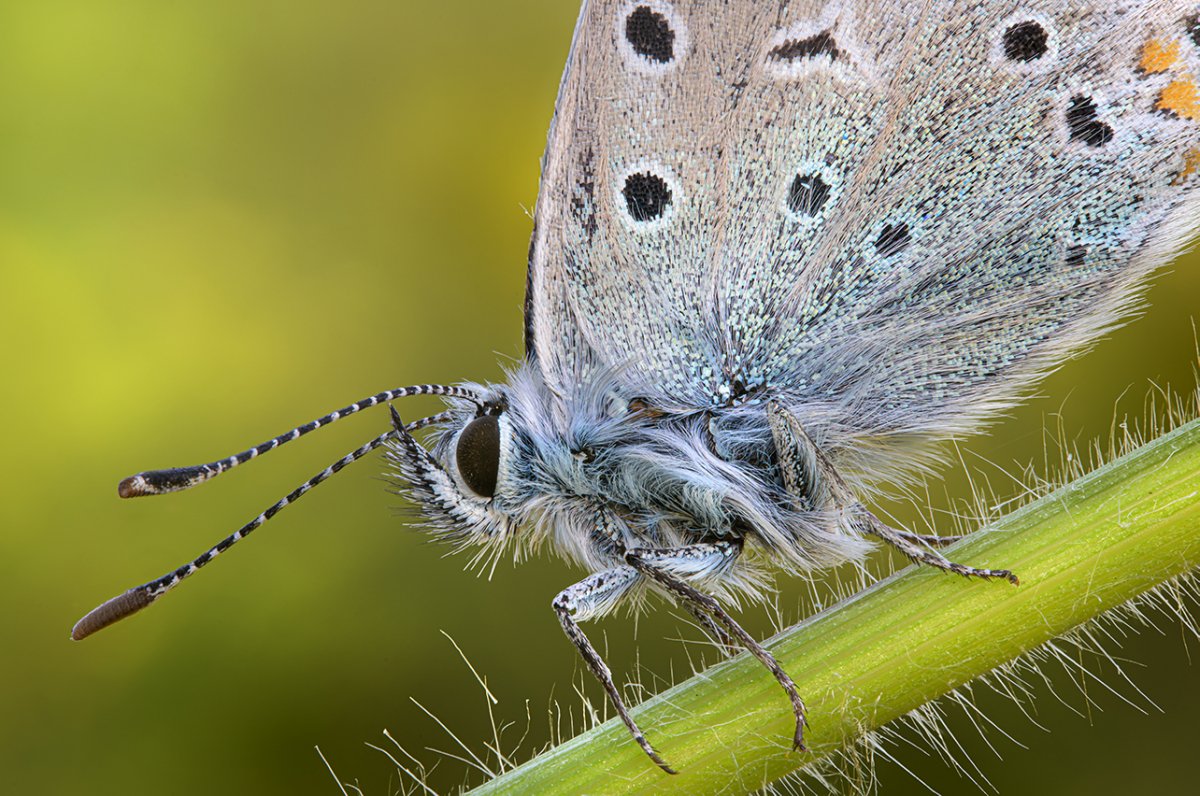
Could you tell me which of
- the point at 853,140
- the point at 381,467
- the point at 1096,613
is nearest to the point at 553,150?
the point at 853,140

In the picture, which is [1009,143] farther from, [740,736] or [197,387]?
[197,387]

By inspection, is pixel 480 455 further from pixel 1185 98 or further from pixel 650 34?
pixel 1185 98

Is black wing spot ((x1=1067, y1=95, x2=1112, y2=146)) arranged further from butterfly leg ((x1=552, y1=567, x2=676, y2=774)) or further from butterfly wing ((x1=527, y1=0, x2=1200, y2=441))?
butterfly leg ((x1=552, y1=567, x2=676, y2=774))

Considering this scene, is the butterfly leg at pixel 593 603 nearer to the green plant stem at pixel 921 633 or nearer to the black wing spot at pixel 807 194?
the green plant stem at pixel 921 633

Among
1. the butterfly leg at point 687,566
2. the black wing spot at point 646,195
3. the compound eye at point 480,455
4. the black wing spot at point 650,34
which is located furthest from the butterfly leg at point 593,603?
the black wing spot at point 650,34

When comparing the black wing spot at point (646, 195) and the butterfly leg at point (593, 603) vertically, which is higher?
the black wing spot at point (646, 195)

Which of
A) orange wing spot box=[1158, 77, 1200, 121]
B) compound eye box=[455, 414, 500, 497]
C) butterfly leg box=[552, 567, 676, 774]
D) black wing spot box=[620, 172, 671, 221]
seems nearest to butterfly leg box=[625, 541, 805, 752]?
butterfly leg box=[552, 567, 676, 774]
